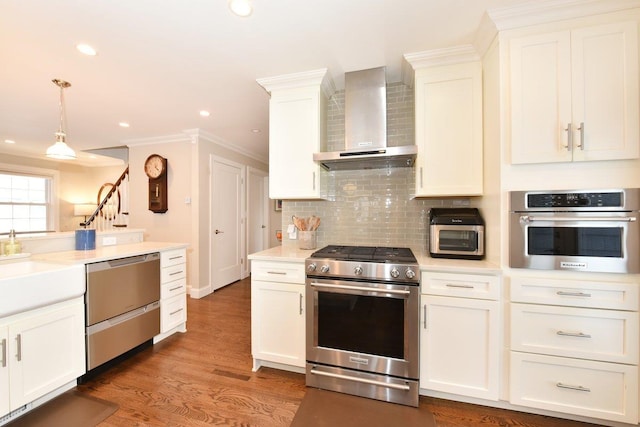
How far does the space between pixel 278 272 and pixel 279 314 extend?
34 cm

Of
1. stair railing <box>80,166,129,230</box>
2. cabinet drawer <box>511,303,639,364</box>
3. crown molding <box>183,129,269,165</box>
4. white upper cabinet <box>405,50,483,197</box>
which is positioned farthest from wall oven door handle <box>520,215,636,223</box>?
stair railing <box>80,166,129,230</box>

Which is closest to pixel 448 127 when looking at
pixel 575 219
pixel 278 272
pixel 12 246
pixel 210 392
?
pixel 575 219

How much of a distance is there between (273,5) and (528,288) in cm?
234

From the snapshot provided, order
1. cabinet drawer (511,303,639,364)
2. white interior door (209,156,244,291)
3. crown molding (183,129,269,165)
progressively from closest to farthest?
cabinet drawer (511,303,639,364)
crown molding (183,129,269,165)
white interior door (209,156,244,291)

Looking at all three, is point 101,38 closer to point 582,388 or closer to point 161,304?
point 161,304

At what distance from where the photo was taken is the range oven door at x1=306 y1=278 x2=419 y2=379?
169 centimetres

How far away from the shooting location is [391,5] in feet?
5.00

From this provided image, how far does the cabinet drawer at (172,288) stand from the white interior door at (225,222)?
1369mm

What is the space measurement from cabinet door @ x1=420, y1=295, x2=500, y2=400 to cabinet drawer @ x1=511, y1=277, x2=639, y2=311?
0.64 feet

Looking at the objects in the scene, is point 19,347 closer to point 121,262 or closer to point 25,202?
point 121,262

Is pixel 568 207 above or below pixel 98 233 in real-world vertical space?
above

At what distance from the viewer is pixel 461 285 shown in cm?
166

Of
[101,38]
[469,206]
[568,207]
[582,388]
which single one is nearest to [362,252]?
[469,206]

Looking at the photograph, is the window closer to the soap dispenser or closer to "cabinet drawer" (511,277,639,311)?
the soap dispenser
